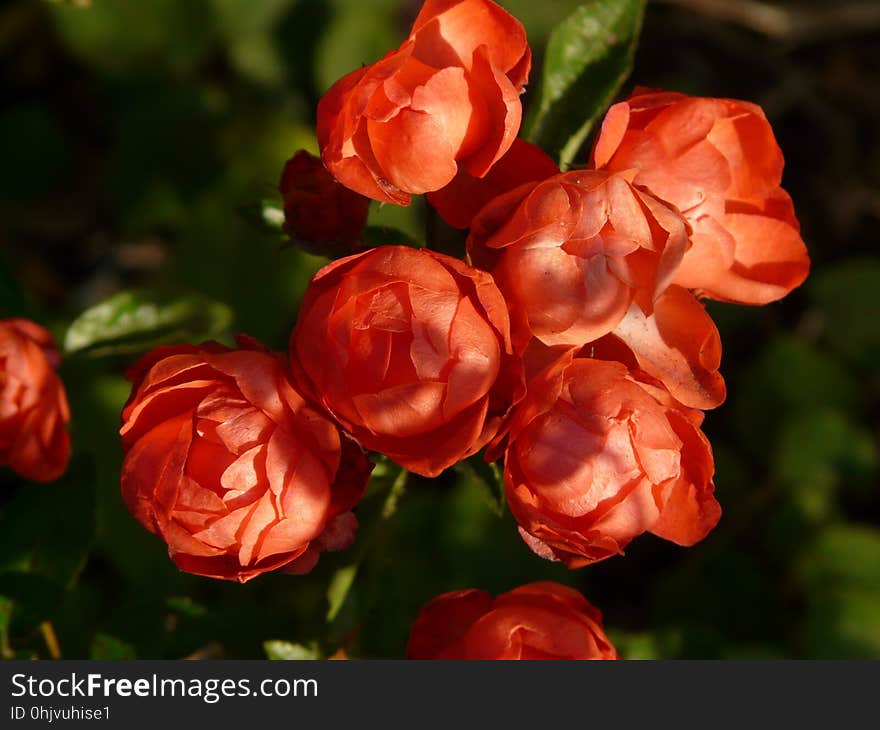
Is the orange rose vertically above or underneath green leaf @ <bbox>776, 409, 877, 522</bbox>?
above

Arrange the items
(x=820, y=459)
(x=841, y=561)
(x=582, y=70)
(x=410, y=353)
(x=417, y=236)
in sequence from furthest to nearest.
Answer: (x=820, y=459) < (x=841, y=561) < (x=417, y=236) < (x=582, y=70) < (x=410, y=353)

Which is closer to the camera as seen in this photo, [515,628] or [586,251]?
[586,251]

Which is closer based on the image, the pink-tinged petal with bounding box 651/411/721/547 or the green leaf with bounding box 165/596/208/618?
the pink-tinged petal with bounding box 651/411/721/547

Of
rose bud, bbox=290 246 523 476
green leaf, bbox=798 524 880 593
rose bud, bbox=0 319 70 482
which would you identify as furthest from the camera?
green leaf, bbox=798 524 880 593

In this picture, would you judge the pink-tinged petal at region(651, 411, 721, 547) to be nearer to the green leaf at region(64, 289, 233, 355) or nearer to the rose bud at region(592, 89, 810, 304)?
the rose bud at region(592, 89, 810, 304)

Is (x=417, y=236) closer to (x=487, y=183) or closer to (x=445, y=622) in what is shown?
(x=487, y=183)

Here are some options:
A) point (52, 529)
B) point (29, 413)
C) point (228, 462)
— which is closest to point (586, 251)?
point (228, 462)

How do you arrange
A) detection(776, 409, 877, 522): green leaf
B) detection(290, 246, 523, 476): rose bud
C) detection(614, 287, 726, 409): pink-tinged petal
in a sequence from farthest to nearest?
detection(776, 409, 877, 522): green leaf → detection(614, 287, 726, 409): pink-tinged petal → detection(290, 246, 523, 476): rose bud

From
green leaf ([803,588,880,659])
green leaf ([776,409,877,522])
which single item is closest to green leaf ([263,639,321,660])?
green leaf ([803,588,880,659])
